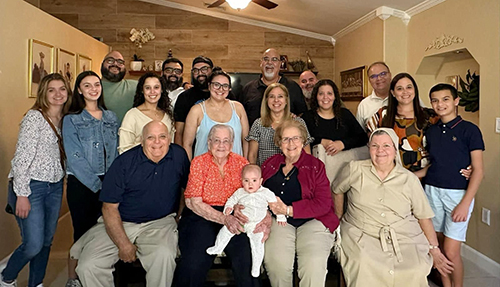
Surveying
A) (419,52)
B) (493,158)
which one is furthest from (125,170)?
(419,52)

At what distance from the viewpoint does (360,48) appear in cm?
541

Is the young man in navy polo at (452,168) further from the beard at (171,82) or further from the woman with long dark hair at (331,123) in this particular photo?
the beard at (171,82)

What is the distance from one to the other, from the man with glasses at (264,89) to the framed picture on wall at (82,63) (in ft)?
9.14

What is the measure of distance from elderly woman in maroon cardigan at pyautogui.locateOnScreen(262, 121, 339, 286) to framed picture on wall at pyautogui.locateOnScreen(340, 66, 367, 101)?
10.4ft

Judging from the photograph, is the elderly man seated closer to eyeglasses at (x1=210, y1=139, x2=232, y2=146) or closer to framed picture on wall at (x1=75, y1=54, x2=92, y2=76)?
eyeglasses at (x1=210, y1=139, x2=232, y2=146)

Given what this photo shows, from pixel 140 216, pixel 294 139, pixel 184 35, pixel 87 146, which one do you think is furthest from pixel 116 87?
pixel 184 35

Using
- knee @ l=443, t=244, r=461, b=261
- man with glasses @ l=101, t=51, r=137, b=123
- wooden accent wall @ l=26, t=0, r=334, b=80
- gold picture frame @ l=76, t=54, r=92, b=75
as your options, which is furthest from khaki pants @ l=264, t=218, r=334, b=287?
wooden accent wall @ l=26, t=0, r=334, b=80

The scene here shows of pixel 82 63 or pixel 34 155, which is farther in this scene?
pixel 82 63

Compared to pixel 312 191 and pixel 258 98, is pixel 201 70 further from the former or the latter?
pixel 312 191

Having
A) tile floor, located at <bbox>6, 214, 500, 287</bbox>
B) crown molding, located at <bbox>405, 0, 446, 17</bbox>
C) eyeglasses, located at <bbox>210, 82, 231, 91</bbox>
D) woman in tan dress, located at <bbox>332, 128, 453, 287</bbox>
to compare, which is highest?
crown molding, located at <bbox>405, 0, 446, 17</bbox>

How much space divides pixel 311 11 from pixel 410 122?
309 cm

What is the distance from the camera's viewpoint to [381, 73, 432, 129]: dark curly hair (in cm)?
267

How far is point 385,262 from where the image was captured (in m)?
2.23

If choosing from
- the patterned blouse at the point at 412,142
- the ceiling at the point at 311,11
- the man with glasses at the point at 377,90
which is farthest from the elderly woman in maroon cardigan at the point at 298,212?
the ceiling at the point at 311,11
